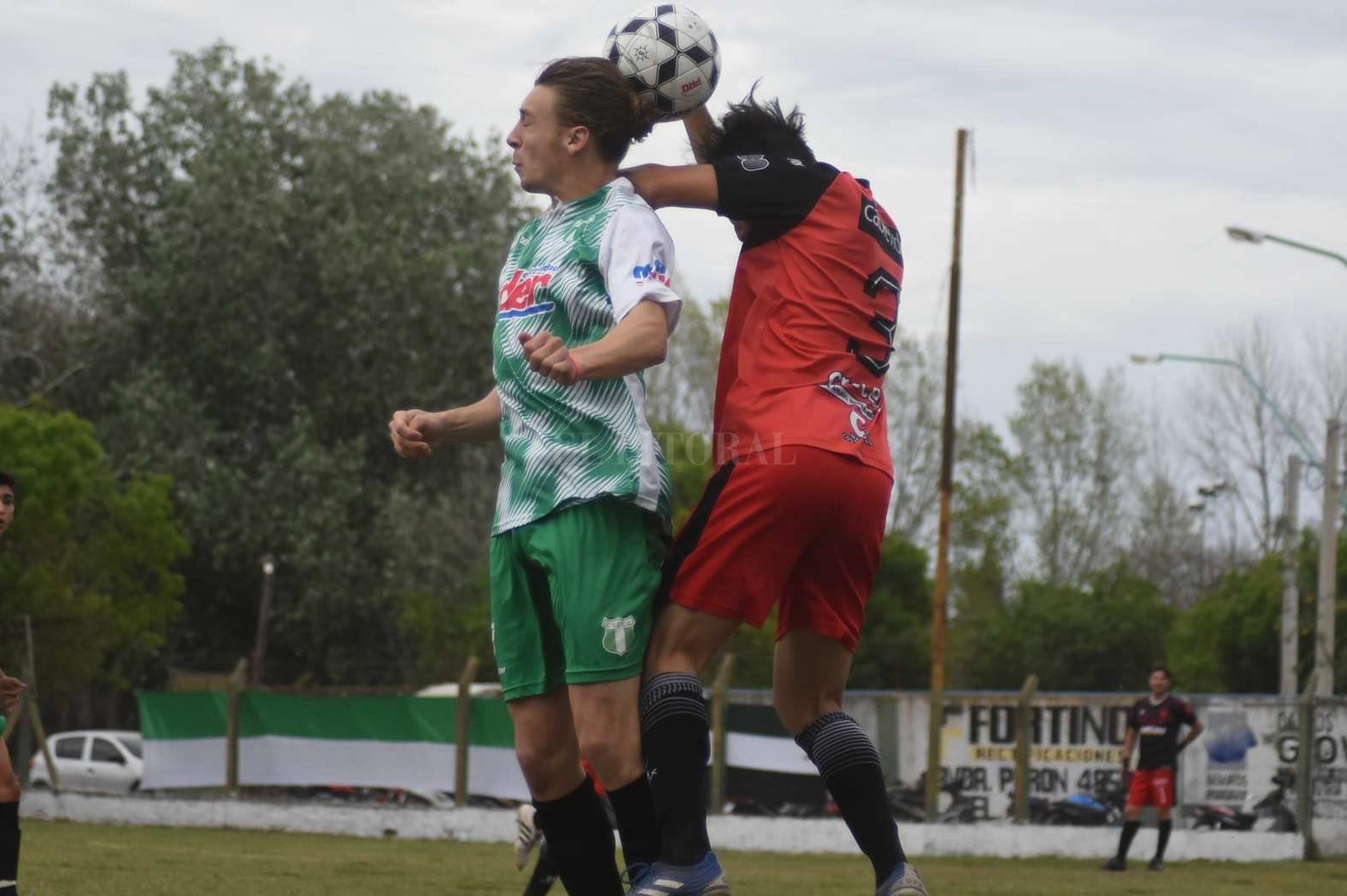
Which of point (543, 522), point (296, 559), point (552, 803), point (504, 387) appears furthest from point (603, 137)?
point (296, 559)

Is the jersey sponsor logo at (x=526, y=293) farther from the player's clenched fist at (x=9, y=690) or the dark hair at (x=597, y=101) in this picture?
the player's clenched fist at (x=9, y=690)

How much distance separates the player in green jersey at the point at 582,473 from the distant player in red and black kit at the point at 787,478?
0.12 m

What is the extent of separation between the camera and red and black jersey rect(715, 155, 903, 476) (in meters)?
4.84

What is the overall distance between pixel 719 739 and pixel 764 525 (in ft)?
58.7

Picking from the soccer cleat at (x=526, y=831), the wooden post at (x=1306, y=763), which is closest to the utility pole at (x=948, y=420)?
the wooden post at (x=1306, y=763)

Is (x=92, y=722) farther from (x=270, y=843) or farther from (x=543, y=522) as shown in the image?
(x=543, y=522)

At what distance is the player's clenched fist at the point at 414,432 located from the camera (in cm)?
522

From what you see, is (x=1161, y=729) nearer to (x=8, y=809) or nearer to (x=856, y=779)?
(x=8, y=809)

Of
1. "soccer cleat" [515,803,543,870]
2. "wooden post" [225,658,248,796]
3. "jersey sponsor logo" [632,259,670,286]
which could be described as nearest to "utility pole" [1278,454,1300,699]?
"wooden post" [225,658,248,796]

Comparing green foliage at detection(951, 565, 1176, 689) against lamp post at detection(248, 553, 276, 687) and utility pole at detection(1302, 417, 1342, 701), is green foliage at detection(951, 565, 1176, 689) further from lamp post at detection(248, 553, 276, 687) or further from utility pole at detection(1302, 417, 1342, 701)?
lamp post at detection(248, 553, 276, 687)

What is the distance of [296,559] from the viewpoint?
39500mm

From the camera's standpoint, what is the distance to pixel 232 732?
83.5 ft

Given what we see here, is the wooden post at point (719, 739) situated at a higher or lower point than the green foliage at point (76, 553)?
lower

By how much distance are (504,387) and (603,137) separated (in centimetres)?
71
